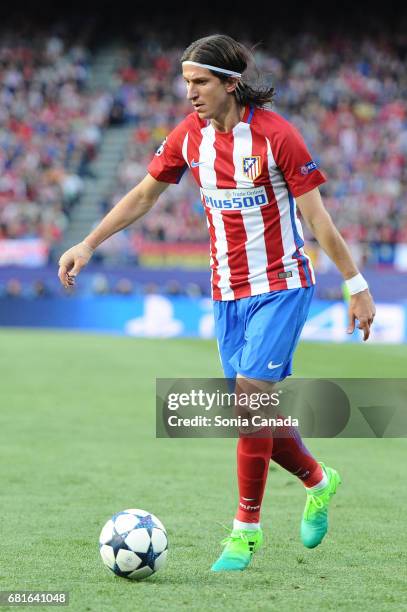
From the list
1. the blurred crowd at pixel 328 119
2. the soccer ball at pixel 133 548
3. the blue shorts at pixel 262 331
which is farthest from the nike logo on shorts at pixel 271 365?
the blurred crowd at pixel 328 119

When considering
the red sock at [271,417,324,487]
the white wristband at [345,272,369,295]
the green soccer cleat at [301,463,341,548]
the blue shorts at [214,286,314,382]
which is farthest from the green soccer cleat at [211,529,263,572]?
the white wristband at [345,272,369,295]

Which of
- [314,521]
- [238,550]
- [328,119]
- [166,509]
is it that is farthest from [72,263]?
[328,119]

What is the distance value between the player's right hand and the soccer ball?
1184 mm

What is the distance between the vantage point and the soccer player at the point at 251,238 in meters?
4.81

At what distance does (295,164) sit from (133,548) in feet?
6.02

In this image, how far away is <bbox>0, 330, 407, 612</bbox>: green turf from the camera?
433 cm

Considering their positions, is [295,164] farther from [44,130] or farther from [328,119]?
[44,130]

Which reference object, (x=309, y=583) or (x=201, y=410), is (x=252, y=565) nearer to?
(x=309, y=583)

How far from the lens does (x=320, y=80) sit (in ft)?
106

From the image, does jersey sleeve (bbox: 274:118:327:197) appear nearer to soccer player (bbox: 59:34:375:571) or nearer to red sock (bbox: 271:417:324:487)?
soccer player (bbox: 59:34:375:571)

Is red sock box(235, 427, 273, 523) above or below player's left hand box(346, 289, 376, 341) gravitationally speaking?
below

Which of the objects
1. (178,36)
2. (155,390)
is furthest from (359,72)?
(155,390)

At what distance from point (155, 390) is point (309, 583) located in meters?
9.23

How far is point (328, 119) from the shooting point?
99.7 ft
